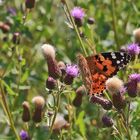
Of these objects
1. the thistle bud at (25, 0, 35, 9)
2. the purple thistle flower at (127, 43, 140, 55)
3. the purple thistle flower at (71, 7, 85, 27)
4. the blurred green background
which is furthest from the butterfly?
the thistle bud at (25, 0, 35, 9)

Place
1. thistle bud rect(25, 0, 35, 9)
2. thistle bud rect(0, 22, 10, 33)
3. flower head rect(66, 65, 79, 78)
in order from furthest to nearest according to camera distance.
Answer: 1. thistle bud rect(0, 22, 10, 33)
2. thistle bud rect(25, 0, 35, 9)
3. flower head rect(66, 65, 79, 78)

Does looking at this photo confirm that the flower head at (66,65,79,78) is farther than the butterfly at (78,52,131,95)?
Yes

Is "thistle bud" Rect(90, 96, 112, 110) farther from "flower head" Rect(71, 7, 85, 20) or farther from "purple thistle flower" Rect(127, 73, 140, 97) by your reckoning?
"flower head" Rect(71, 7, 85, 20)

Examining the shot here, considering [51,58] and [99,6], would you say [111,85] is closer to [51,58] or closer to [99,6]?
[51,58]

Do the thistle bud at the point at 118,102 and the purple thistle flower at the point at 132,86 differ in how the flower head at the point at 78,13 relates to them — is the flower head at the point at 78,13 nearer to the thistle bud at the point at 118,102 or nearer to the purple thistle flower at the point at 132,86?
the purple thistle flower at the point at 132,86

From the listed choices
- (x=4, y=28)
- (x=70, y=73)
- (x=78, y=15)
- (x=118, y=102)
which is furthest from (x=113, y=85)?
(x=4, y=28)

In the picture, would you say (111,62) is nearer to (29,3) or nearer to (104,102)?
(104,102)

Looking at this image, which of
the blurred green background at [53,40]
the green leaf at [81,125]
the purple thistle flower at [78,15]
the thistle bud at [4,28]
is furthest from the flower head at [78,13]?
the thistle bud at [4,28]
